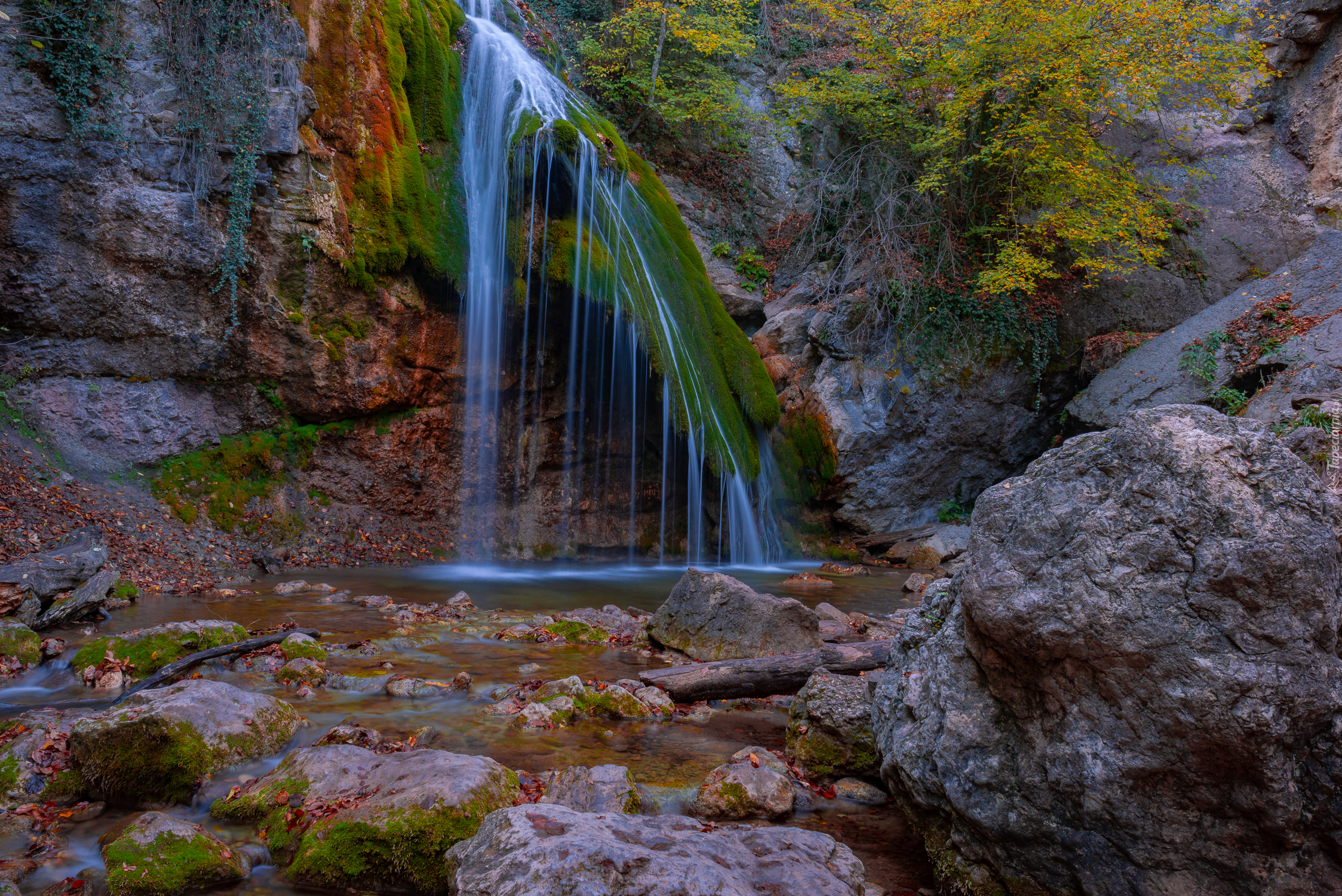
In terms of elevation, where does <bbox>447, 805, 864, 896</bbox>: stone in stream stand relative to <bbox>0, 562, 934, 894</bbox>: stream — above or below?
A: above

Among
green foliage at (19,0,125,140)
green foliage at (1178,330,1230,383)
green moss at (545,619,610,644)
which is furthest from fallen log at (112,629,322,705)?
green foliage at (1178,330,1230,383)

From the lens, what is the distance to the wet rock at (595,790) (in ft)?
9.76

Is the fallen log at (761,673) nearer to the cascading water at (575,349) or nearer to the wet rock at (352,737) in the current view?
the wet rock at (352,737)

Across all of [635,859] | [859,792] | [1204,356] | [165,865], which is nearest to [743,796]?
[859,792]

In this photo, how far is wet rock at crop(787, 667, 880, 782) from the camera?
139 inches

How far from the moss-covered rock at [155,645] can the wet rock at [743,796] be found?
3.59 metres

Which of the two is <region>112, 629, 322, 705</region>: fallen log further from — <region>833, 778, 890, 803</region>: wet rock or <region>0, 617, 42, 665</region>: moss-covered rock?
<region>833, 778, 890, 803</region>: wet rock

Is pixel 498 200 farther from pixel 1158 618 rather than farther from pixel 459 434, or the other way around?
pixel 1158 618

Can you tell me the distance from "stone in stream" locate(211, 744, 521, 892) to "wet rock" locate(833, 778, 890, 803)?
62.6 inches

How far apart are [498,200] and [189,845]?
1034 cm

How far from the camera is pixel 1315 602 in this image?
1966 millimetres

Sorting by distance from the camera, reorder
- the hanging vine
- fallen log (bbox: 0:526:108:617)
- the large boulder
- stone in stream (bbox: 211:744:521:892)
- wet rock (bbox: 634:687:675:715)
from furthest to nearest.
→ the hanging vine < the large boulder < fallen log (bbox: 0:526:108:617) < wet rock (bbox: 634:687:675:715) < stone in stream (bbox: 211:744:521:892)

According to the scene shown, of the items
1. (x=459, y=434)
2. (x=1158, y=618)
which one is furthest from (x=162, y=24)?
(x=1158, y=618)

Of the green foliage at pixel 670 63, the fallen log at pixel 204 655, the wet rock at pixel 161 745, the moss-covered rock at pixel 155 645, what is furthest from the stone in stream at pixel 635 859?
the green foliage at pixel 670 63
